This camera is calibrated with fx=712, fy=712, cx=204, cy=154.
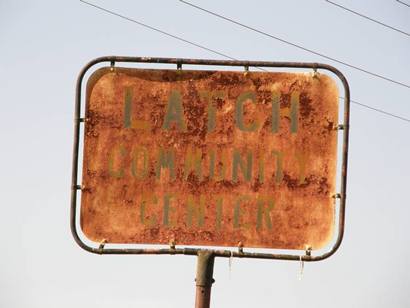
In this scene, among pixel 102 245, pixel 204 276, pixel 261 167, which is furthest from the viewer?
pixel 261 167

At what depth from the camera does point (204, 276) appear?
18.1ft

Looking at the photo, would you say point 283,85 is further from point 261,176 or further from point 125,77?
point 125,77

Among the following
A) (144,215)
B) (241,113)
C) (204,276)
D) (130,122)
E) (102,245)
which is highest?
(241,113)

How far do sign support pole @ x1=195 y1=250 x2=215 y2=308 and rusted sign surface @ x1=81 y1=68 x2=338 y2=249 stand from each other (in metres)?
0.16

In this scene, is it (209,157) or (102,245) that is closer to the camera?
(102,245)

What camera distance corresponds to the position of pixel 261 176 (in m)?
5.71

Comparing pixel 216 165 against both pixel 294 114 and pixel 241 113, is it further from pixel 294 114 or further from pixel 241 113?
pixel 294 114

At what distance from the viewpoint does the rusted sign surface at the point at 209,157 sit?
18.5 feet

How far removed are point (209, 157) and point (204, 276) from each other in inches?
37.3

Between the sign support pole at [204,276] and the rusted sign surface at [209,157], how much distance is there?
0.16 m

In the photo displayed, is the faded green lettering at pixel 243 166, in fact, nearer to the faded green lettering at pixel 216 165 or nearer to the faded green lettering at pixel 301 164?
the faded green lettering at pixel 216 165

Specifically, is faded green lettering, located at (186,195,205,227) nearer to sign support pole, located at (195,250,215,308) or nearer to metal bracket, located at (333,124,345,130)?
sign support pole, located at (195,250,215,308)

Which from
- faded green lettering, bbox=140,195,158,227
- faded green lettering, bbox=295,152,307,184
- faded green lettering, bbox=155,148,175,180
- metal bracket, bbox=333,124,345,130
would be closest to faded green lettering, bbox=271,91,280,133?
faded green lettering, bbox=295,152,307,184

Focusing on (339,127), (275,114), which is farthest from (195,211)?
(339,127)
